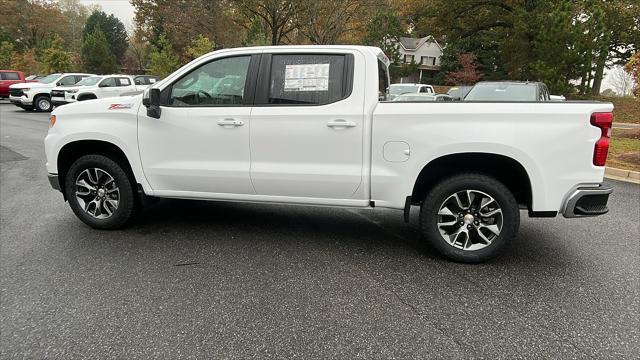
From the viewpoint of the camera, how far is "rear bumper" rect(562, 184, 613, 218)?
3.60 metres

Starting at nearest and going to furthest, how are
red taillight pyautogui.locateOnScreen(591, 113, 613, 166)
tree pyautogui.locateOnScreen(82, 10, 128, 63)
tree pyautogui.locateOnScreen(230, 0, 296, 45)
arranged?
red taillight pyautogui.locateOnScreen(591, 113, 613, 166), tree pyautogui.locateOnScreen(230, 0, 296, 45), tree pyautogui.locateOnScreen(82, 10, 128, 63)

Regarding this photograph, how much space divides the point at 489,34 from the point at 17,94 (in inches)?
1211

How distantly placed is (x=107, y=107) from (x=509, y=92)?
29.1 feet

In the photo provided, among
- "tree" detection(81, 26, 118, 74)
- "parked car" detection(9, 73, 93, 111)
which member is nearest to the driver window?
"parked car" detection(9, 73, 93, 111)

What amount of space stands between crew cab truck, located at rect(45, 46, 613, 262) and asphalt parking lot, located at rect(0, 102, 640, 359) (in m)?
0.48

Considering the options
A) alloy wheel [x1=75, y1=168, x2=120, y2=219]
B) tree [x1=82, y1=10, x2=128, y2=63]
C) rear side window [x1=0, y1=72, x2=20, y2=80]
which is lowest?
alloy wheel [x1=75, y1=168, x2=120, y2=219]

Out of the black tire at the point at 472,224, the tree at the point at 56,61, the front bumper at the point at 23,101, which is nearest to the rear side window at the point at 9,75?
the front bumper at the point at 23,101

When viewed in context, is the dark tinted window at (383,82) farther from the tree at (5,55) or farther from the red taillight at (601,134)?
the tree at (5,55)

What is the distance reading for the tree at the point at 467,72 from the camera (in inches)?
1401

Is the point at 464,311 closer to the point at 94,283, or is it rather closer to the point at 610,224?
the point at 94,283

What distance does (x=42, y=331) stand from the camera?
282 cm

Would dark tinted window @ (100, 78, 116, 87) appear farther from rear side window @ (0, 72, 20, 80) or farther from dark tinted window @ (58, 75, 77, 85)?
rear side window @ (0, 72, 20, 80)

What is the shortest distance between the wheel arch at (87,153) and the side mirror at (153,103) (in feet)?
2.06

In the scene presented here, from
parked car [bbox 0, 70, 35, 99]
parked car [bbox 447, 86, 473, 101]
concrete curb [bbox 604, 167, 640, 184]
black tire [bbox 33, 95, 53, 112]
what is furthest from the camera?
parked car [bbox 0, 70, 35, 99]
